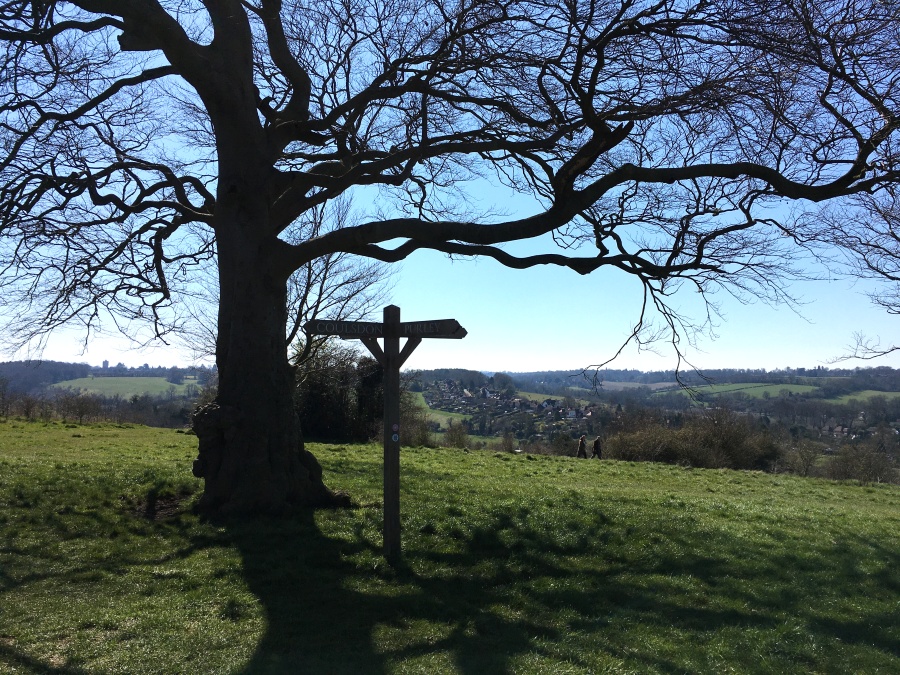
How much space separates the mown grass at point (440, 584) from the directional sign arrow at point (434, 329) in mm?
2495

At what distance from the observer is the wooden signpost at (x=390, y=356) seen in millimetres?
7570

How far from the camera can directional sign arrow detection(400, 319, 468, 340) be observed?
7312mm

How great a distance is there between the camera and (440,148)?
30.5 ft

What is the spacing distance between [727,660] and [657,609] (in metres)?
1.13

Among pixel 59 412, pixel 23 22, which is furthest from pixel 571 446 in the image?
pixel 23 22

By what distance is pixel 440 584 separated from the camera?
22.3ft

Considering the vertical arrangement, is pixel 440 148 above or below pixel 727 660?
above

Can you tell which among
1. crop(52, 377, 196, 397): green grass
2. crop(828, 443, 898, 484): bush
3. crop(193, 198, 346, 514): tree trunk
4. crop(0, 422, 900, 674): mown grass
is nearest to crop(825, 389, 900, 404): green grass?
crop(828, 443, 898, 484): bush

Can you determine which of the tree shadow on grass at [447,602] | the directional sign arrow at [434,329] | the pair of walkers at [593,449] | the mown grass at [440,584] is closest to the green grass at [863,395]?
the pair of walkers at [593,449]

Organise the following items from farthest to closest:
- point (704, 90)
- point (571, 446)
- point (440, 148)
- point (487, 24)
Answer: point (571, 446), point (440, 148), point (487, 24), point (704, 90)

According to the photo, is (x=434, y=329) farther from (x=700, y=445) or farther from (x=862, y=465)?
(x=862, y=465)

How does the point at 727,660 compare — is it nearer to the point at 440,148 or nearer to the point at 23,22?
the point at 440,148

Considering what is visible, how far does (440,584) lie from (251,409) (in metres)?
3.77

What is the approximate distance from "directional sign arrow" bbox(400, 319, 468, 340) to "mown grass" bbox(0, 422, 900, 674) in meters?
2.50
